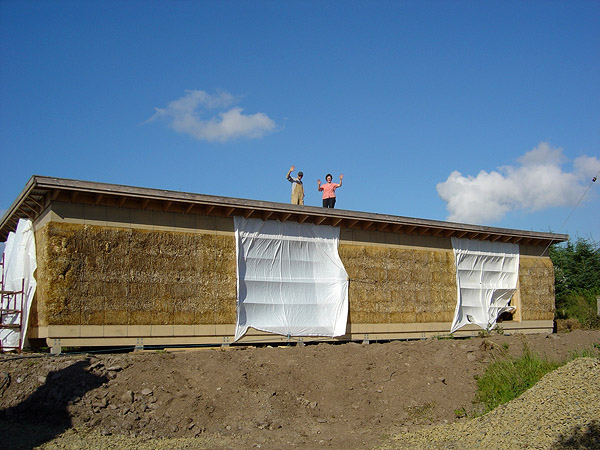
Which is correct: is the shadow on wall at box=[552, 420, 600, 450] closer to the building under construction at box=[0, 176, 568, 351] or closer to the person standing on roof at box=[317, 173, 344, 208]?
the building under construction at box=[0, 176, 568, 351]

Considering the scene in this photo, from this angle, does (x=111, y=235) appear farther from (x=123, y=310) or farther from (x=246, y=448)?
(x=246, y=448)

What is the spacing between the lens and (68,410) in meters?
10.3

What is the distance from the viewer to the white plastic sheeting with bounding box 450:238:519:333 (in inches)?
746

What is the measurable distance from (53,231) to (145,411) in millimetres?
4299

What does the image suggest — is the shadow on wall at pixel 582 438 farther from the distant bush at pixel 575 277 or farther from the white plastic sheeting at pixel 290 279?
the distant bush at pixel 575 277

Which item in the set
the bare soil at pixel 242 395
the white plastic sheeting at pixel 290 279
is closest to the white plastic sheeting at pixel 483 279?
the bare soil at pixel 242 395

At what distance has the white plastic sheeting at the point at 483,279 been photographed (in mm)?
18938

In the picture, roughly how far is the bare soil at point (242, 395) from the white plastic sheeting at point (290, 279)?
107cm

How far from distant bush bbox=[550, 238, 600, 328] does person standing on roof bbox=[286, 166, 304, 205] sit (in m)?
12.7

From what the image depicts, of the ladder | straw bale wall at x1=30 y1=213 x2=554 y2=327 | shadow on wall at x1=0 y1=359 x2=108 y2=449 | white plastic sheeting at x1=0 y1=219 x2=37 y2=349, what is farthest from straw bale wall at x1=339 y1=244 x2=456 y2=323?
the ladder

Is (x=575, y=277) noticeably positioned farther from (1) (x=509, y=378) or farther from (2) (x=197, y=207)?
(2) (x=197, y=207)

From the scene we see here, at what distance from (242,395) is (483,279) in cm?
1069

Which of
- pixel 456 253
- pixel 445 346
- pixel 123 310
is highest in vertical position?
pixel 456 253

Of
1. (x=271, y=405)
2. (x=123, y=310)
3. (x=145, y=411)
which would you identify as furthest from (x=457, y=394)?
(x=123, y=310)
